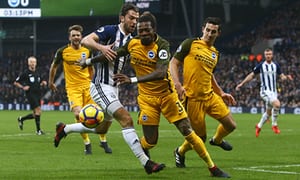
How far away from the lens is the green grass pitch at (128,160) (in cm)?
1260

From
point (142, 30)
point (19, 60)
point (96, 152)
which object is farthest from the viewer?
point (19, 60)

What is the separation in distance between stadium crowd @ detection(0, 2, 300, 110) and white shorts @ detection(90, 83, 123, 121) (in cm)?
3288

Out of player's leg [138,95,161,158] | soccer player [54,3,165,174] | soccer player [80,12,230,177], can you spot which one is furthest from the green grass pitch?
soccer player [54,3,165,174]

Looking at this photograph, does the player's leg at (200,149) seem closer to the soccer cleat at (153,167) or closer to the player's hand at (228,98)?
the soccer cleat at (153,167)

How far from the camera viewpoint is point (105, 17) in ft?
179

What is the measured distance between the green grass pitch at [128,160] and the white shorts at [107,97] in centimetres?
100

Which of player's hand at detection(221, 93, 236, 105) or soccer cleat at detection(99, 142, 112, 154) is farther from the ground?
player's hand at detection(221, 93, 236, 105)

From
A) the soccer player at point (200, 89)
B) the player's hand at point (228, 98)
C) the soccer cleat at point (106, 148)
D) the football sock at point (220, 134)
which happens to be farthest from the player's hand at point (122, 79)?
the soccer cleat at point (106, 148)

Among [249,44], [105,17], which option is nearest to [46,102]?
[105,17]

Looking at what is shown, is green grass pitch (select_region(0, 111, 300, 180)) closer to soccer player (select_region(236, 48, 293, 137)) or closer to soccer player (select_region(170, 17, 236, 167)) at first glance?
soccer player (select_region(170, 17, 236, 167))

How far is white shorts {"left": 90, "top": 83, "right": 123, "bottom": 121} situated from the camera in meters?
12.7

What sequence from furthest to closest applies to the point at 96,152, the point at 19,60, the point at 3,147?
the point at 19,60 < the point at 3,147 < the point at 96,152

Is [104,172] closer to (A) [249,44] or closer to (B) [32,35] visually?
(A) [249,44]

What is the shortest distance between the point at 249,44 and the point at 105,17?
9772 mm
